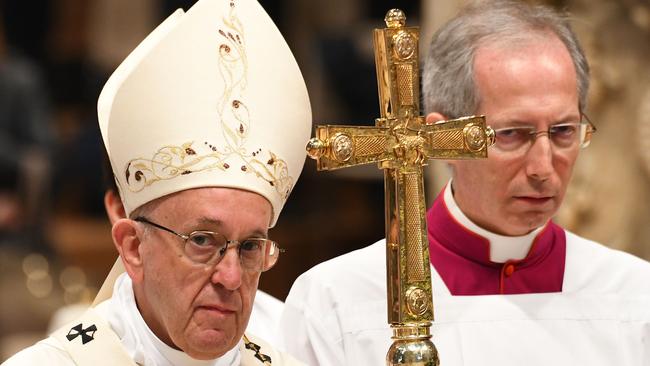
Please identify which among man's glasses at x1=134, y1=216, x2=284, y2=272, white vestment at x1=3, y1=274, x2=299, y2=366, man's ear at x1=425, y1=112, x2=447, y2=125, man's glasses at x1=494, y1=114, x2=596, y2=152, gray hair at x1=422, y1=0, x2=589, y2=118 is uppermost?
gray hair at x1=422, y1=0, x2=589, y2=118

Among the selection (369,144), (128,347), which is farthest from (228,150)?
(128,347)

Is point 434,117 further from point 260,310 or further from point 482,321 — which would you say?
point 260,310

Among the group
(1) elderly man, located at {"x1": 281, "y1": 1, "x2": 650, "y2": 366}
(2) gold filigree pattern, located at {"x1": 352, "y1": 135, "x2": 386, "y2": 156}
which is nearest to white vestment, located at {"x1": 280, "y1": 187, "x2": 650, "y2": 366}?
(1) elderly man, located at {"x1": 281, "y1": 1, "x2": 650, "y2": 366}

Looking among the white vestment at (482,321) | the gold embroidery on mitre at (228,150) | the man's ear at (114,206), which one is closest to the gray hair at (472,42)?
the white vestment at (482,321)

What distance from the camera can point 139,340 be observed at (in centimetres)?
388

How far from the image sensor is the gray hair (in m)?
4.38

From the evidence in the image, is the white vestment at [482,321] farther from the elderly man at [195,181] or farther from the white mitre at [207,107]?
the white mitre at [207,107]

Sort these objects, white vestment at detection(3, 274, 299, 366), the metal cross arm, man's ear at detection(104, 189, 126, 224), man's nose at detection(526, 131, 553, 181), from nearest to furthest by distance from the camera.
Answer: the metal cross arm < white vestment at detection(3, 274, 299, 366) < man's nose at detection(526, 131, 553, 181) < man's ear at detection(104, 189, 126, 224)

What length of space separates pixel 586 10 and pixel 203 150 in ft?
9.97

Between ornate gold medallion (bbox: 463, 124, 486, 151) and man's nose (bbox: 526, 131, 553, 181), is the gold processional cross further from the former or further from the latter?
man's nose (bbox: 526, 131, 553, 181)

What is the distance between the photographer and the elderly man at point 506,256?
4.29 meters

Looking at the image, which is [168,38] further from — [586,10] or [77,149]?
[77,149]

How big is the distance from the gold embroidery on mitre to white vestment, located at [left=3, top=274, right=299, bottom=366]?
276 mm

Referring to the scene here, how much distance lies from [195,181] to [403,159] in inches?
18.8
